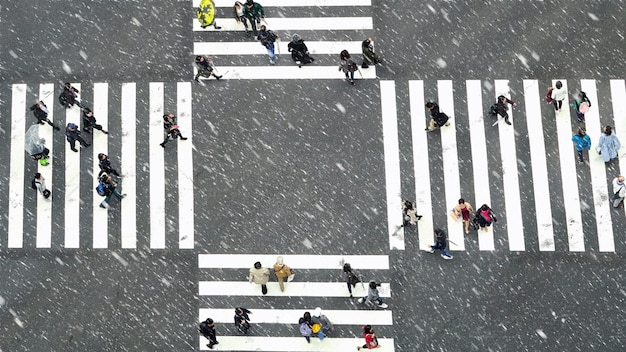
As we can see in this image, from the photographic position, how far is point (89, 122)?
2352 cm

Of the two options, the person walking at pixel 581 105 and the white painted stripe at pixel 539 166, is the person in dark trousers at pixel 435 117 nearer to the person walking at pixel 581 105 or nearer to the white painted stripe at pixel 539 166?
the white painted stripe at pixel 539 166

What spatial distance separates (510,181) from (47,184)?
1324 centimetres

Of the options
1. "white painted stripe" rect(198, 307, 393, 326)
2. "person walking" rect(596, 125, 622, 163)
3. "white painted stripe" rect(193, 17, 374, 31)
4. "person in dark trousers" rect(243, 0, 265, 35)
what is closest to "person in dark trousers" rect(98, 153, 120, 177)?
"white painted stripe" rect(198, 307, 393, 326)

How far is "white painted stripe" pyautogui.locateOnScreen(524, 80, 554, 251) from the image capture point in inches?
898

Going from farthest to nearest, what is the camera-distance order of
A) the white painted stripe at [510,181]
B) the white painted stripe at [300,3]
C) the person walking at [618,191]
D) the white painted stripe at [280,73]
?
the white painted stripe at [300,3], the white painted stripe at [280,73], the white painted stripe at [510,181], the person walking at [618,191]

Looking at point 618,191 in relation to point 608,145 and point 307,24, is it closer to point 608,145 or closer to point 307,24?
point 608,145

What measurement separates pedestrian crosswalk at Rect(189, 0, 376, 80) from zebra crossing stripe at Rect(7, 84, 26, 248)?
5299 mm

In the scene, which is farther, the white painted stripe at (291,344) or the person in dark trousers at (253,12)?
the person in dark trousers at (253,12)

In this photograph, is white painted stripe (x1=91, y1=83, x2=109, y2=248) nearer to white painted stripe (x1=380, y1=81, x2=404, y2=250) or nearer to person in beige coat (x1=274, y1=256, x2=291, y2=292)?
person in beige coat (x1=274, y1=256, x2=291, y2=292)

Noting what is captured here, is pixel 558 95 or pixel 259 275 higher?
pixel 558 95

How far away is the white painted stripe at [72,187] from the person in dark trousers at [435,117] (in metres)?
10.1

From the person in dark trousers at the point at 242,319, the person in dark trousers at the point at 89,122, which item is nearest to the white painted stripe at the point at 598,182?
the person in dark trousers at the point at 242,319

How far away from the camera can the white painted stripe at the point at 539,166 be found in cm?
Answer: 2281

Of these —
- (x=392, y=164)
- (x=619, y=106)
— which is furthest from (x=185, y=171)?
(x=619, y=106)
